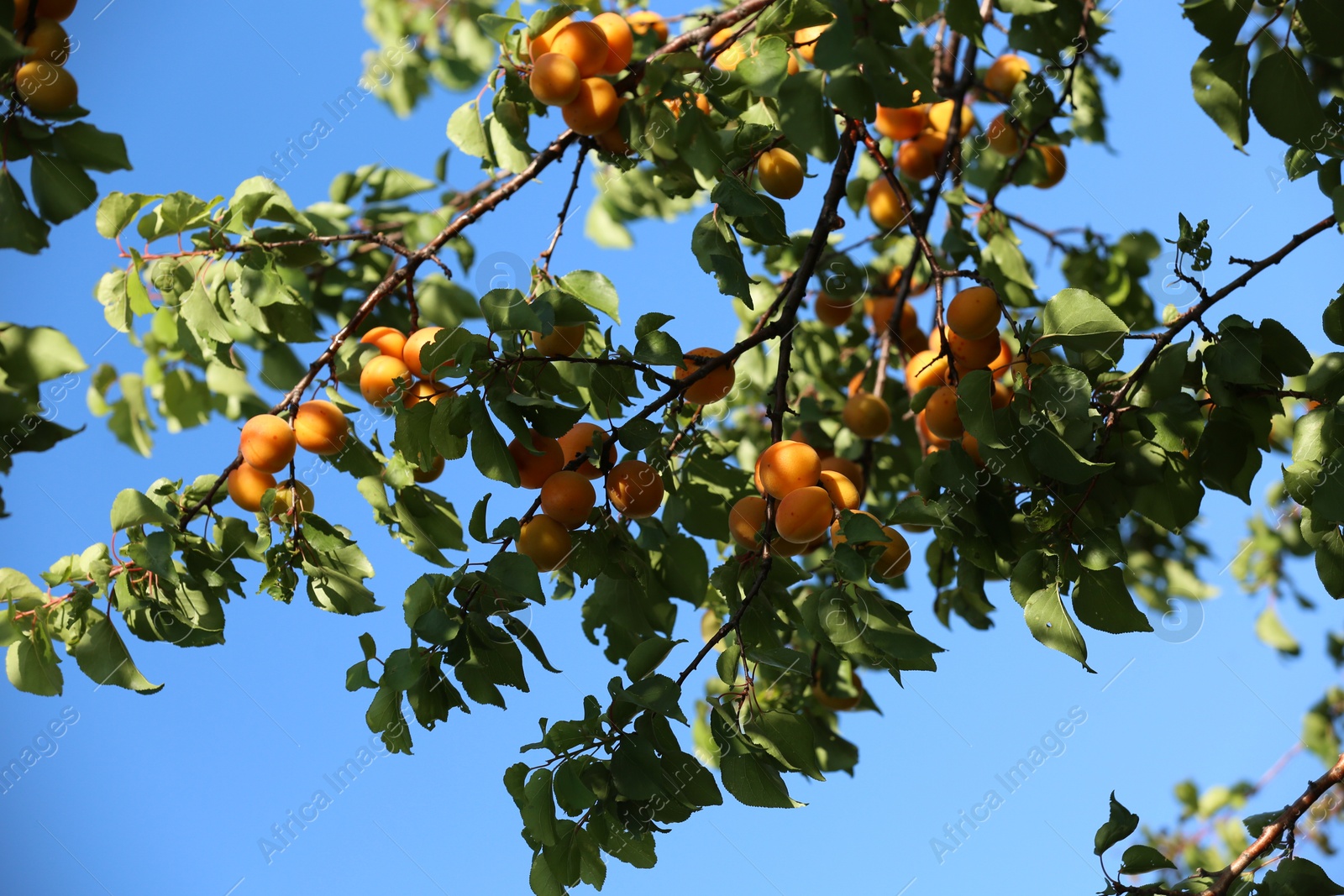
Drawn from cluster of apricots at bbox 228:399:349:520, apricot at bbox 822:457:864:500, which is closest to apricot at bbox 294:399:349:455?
cluster of apricots at bbox 228:399:349:520

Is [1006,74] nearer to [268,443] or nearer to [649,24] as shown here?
[649,24]

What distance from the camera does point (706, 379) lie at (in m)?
1.62

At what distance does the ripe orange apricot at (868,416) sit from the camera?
223 centimetres

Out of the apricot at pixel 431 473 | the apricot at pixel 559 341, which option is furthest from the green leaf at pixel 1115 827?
the apricot at pixel 431 473

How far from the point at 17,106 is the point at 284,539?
2.72ft

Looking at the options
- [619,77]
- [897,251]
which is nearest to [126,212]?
[619,77]

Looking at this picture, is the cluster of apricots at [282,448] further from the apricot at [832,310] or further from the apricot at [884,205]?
the apricot at [884,205]

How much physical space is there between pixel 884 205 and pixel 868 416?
765 millimetres

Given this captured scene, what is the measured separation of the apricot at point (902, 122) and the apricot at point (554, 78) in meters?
1.11

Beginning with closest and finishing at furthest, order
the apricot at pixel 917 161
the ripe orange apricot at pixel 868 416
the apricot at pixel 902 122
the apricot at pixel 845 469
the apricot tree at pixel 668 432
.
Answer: the apricot tree at pixel 668 432 → the apricot at pixel 845 469 → the ripe orange apricot at pixel 868 416 → the apricot at pixel 902 122 → the apricot at pixel 917 161

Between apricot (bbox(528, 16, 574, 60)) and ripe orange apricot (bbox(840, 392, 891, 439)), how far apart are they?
1.06 m

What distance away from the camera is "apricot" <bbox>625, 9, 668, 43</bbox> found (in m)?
1.87

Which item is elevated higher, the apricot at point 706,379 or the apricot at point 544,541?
the apricot at point 706,379

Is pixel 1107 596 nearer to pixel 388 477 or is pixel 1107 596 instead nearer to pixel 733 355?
pixel 733 355
